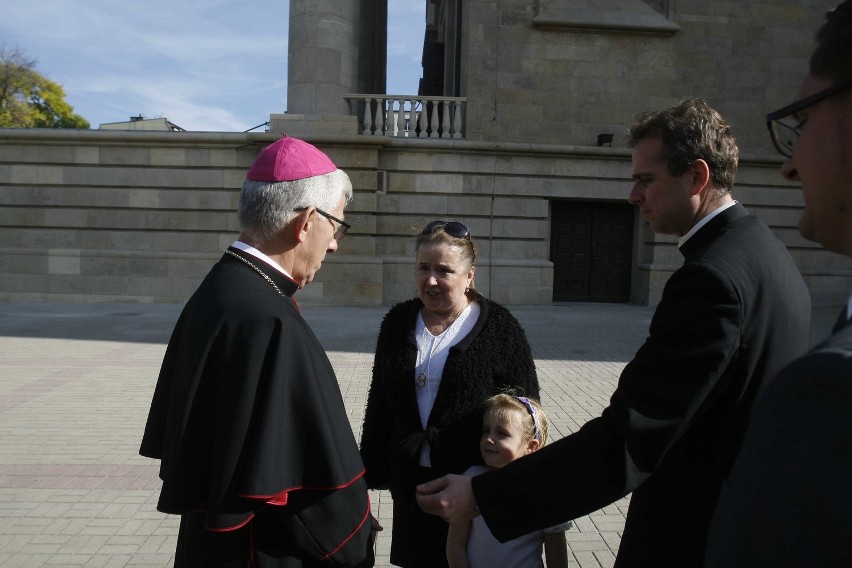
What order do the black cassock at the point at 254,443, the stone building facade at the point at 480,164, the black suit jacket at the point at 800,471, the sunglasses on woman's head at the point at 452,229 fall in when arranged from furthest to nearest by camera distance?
the stone building facade at the point at 480,164 < the sunglasses on woman's head at the point at 452,229 < the black cassock at the point at 254,443 < the black suit jacket at the point at 800,471

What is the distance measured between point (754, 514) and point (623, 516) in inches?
165

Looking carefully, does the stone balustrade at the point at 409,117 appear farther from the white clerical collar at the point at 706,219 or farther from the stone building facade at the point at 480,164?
the white clerical collar at the point at 706,219

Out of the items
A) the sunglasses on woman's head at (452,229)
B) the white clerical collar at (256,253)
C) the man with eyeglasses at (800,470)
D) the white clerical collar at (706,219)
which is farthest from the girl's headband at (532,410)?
the man with eyeglasses at (800,470)

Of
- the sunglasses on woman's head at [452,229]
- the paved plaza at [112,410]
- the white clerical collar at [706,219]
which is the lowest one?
the paved plaza at [112,410]

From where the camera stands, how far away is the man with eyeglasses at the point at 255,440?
186 cm

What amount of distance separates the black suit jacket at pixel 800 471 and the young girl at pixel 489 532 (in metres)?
1.84

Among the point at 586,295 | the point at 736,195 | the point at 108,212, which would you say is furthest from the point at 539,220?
the point at 108,212

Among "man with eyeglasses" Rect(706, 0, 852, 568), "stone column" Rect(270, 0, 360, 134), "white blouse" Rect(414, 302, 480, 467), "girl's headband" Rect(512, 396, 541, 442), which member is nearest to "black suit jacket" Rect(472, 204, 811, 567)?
"man with eyeglasses" Rect(706, 0, 852, 568)

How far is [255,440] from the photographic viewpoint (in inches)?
73.5

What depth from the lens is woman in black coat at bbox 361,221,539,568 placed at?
275cm

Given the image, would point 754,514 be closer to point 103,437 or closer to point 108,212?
point 103,437

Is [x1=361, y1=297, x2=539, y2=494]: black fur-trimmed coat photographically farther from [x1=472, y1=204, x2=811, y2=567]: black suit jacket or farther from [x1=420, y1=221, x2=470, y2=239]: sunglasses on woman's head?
[x1=472, y1=204, x2=811, y2=567]: black suit jacket

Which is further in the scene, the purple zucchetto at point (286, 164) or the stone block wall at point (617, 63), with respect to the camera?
the stone block wall at point (617, 63)

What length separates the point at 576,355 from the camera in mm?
10656
